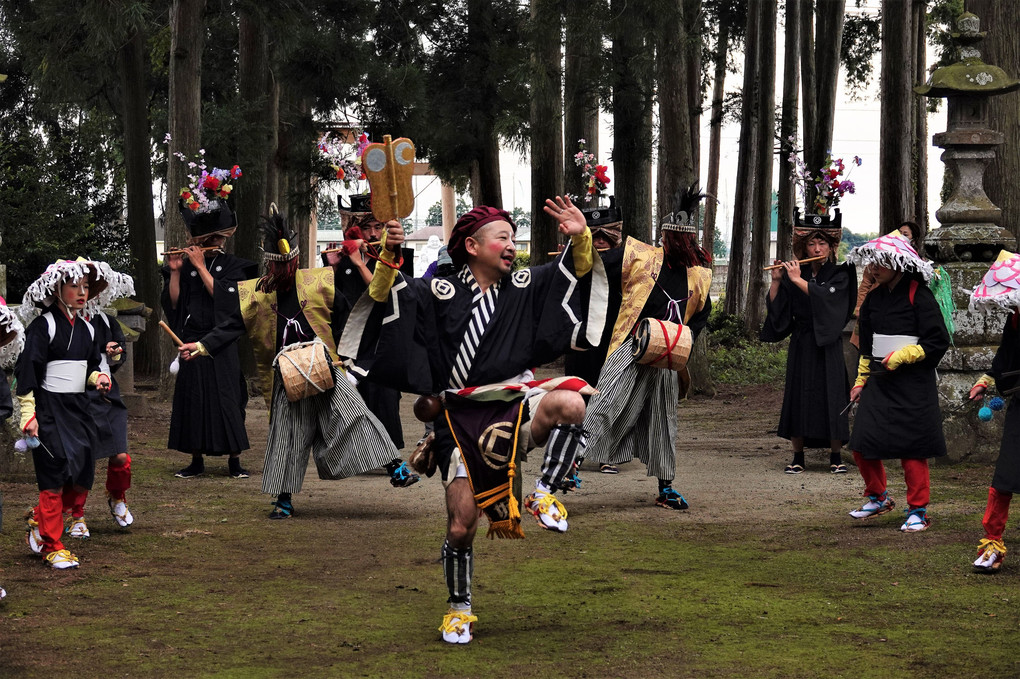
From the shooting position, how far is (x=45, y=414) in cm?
723

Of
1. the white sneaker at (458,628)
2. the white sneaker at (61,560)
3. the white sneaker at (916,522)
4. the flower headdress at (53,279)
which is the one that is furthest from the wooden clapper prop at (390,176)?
the white sneaker at (916,522)

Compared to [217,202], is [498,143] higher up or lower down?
higher up

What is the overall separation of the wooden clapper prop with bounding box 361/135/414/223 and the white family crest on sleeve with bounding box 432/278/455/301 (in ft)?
1.34

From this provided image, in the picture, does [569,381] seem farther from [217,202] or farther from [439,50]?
[439,50]

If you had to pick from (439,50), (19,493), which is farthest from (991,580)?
(439,50)

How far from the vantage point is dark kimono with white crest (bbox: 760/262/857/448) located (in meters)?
10.5

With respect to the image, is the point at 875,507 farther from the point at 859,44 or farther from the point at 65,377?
the point at 859,44

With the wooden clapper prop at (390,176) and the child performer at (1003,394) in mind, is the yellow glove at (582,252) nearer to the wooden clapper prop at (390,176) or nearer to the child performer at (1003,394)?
the wooden clapper prop at (390,176)

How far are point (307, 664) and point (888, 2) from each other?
1236 cm

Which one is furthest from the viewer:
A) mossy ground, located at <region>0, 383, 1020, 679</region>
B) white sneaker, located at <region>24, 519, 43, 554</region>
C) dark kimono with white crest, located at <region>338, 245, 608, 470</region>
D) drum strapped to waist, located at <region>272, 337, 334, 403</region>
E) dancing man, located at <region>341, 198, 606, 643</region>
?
drum strapped to waist, located at <region>272, 337, 334, 403</region>

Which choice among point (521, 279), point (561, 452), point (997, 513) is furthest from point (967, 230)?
point (561, 452)

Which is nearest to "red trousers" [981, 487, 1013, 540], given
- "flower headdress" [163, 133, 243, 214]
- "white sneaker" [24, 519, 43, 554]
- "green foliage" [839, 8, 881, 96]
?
"white sneaker" [24, 519, 43, 554]

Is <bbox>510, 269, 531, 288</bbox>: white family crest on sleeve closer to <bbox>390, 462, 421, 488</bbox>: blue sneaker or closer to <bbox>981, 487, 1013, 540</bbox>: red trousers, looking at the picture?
<bbox>981, 487, 1013, 540</bbox>: red trousers

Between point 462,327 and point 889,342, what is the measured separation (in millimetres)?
3291
